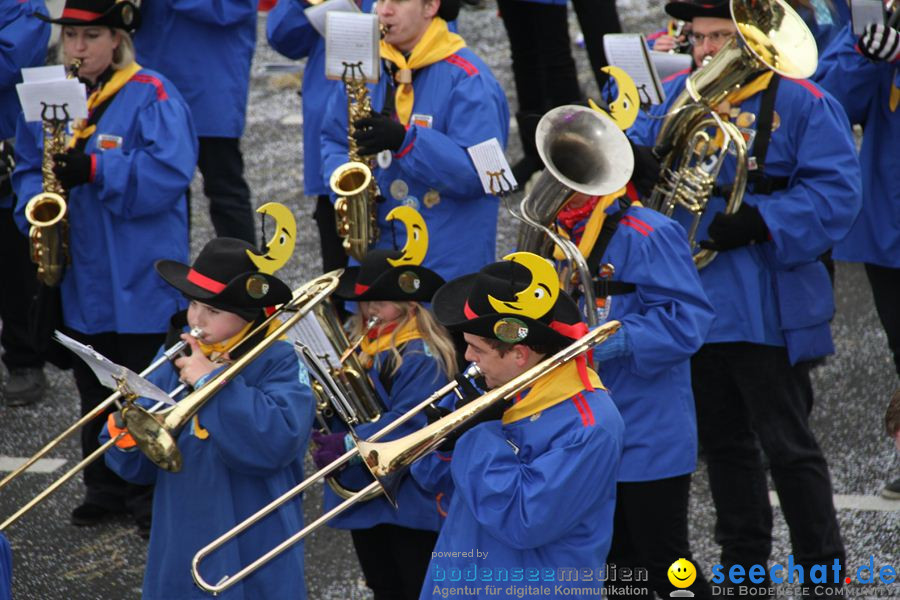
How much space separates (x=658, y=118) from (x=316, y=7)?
1.88 metres

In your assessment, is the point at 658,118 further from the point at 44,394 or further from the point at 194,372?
the point at 44,394

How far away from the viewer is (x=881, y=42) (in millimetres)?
5609

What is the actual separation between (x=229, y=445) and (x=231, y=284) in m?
0.52

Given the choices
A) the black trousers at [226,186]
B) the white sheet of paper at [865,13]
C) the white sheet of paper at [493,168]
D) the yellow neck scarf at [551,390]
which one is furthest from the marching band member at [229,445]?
the black trousers at [226,186]

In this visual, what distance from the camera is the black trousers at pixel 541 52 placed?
9188 mm

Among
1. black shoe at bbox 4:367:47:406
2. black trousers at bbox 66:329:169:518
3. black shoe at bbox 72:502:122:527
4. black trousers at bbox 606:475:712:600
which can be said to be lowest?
black shoe at bbox 4:367:47:406

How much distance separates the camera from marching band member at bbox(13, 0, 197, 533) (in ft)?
19.8

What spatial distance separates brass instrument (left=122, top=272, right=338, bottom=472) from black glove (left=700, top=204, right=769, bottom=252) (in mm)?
1588

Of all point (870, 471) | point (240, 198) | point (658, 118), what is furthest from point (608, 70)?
point (240, 198)

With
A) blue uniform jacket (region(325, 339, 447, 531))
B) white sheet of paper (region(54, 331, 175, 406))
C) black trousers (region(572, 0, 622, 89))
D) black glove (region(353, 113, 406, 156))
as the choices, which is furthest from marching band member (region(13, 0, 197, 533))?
black trousers (region(572, 0, 622, 89))

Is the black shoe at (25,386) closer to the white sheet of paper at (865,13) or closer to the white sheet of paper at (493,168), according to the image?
the white sheet of paper at (493,168)

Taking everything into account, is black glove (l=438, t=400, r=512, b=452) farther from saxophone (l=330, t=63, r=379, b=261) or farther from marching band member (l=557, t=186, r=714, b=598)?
saxophone (l=330, t=63, r=379, b=261)

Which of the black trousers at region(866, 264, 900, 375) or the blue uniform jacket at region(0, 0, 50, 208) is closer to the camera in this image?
the black trousers at region(866, 264, 900, 375)

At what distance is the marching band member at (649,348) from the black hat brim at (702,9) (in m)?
0.97
